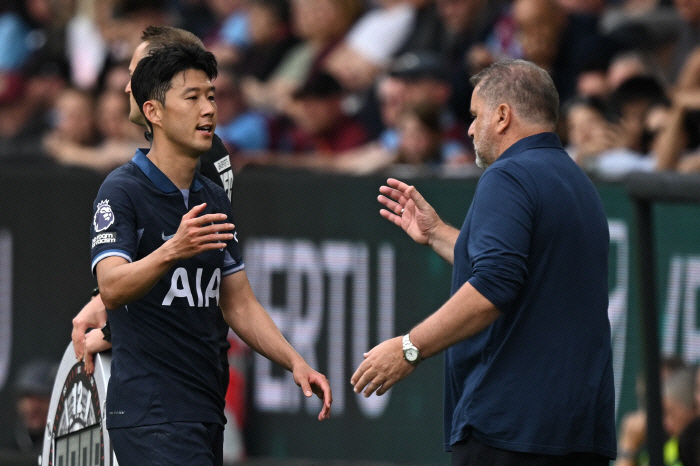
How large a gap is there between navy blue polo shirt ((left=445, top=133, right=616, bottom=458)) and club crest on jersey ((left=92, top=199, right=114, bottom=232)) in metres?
1.18

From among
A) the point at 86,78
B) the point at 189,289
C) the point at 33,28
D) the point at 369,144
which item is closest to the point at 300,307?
the point at 369,144

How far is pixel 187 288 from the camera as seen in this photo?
13.1 feet

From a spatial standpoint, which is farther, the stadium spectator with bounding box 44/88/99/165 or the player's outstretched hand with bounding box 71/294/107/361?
the stadium spectator with bounding box 44/88/99/165

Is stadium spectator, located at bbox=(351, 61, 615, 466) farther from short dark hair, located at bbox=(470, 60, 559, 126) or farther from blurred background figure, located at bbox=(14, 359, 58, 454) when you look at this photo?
blurred background figure, located at bbox=(14, 359, 58, 454)

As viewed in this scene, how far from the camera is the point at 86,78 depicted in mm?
11750

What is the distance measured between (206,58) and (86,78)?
8044 millimetres

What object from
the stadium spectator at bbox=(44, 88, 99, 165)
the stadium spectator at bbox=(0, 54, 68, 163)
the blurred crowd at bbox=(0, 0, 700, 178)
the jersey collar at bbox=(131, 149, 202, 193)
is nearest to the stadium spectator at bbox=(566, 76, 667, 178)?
the blurred crowd at bbox=(0, 0, 700, 178)

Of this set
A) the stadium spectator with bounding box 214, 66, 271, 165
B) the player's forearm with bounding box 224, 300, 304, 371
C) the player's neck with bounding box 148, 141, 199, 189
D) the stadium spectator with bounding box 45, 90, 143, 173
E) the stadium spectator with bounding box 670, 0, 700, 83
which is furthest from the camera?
the stadium spectator with bounding box 45, 90, 143, 173

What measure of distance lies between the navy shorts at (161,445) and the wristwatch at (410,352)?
2.39 feet

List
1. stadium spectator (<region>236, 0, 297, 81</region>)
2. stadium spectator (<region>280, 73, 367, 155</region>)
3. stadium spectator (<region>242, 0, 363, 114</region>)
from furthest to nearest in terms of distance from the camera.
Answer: stadium spectator (<region>236, 0, 297, 81</region>), stadium spectator (<region>242, 0, 363, 114</region>), stadium spectator (<region>280, 73, 367, 155</region>)

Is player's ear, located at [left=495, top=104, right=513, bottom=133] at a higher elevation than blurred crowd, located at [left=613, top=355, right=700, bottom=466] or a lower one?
higher

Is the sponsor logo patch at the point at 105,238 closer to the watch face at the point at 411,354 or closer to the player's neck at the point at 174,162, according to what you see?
the player's neck at the point at 174,162

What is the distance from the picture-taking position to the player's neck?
4016 mm

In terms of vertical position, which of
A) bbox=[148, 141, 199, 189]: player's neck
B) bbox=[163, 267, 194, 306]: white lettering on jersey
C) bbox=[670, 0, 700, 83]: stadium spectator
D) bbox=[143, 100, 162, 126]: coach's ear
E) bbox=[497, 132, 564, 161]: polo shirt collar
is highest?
bbox=[670, 0, 700, 83]: stadium spectator
